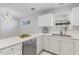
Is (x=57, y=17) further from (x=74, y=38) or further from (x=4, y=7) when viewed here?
(x=4, y=7)

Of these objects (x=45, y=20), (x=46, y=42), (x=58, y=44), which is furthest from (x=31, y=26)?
(x=58, y=44)

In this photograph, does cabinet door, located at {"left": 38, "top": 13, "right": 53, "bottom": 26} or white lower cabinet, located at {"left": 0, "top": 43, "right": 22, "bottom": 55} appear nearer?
white lower cabinet, located at {"left": 0, "top": 43, "right": 22, "bottom": 55}

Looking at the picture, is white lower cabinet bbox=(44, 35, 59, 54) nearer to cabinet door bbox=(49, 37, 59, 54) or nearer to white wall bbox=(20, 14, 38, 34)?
cabinet door bbox=(49, 37, 59, 54)

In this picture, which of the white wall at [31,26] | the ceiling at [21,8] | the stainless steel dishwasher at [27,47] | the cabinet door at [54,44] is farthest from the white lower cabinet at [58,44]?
the ceiling at [21,8]

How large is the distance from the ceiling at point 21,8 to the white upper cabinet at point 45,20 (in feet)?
0.37

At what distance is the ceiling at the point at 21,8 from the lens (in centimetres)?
77

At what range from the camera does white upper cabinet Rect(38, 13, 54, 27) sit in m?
0.93

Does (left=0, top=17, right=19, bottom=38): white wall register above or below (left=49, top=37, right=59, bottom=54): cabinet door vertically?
above

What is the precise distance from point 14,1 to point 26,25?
0.31 metres

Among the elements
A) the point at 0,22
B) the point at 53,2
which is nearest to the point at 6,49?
the point at 0,22

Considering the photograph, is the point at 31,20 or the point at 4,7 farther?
the point at 31,20

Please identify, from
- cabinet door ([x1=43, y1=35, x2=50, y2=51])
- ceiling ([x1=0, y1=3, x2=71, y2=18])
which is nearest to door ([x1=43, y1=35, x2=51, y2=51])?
cabinet door ([x1=43, y1=35, x2=50, y2=51])

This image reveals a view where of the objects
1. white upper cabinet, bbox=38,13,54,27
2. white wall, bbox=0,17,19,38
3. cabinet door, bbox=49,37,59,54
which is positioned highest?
white upper cabinet, bbox=38,13,54,27

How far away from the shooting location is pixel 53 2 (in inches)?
29.6
